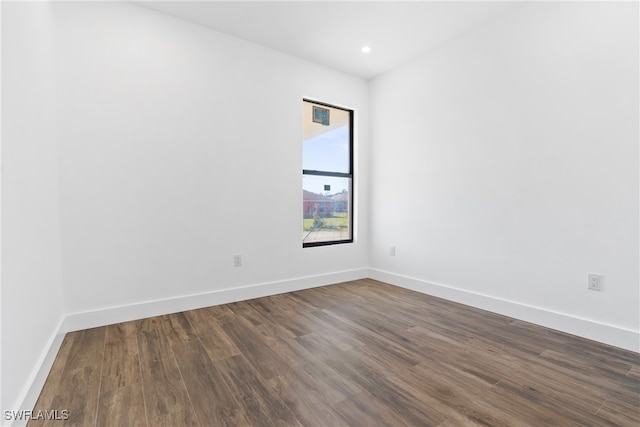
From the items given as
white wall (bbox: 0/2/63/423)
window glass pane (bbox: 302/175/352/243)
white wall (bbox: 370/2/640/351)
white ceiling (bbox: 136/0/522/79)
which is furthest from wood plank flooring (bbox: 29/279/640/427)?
white ceiling (bbox: 136/0/522/79)

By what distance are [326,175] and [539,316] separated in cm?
259

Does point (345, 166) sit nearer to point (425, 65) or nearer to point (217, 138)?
point (425, 65)

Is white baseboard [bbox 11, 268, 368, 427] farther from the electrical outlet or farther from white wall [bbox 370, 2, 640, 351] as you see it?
the electrical outlet

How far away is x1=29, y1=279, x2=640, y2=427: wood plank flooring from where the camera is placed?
4.65ft

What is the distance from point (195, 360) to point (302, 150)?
7.95 ft

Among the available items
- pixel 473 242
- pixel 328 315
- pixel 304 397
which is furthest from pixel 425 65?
pixel 304 397

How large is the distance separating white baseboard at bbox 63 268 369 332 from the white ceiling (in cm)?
257

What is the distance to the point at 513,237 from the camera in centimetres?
269

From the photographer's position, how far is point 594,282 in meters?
2.25

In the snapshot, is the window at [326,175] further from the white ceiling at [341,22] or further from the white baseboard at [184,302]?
the white ceiling at [341,22]

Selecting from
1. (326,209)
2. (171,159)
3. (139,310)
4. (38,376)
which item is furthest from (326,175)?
(38,376)

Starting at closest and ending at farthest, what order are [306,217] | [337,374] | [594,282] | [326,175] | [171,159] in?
[337,374] → [594,282] → [171,159] → [306,217] → [326,175]

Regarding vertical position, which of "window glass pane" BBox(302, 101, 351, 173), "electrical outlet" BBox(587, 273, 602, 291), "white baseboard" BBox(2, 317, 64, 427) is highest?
"window glass pane" BBox(302, 101, 351, 173)

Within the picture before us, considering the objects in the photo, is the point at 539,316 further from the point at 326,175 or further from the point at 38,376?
the point at 38,376
